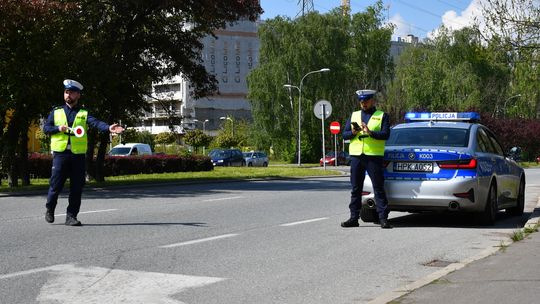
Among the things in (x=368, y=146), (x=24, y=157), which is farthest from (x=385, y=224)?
(x=24, y=157)

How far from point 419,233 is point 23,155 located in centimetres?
1569

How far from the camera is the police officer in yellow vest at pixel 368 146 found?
10.8 m

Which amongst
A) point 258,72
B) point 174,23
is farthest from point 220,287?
point 258,72

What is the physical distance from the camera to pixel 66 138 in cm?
1071

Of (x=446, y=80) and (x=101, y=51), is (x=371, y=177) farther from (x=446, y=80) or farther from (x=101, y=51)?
(x=446, y=80)

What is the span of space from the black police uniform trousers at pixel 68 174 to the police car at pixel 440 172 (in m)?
3.99

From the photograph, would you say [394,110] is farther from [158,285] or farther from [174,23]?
[158,285]

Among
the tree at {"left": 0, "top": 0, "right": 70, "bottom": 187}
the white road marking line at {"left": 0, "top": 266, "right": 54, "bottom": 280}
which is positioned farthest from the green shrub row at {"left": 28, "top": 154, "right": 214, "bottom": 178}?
the white road marking line at {"left": 0, "top": 266, "right": 54, "bottom": 280}

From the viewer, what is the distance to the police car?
35.9ft

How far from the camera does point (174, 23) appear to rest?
26375mm

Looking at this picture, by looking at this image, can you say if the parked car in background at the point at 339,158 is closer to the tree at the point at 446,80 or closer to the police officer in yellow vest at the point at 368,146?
the tree at the point at 446,80

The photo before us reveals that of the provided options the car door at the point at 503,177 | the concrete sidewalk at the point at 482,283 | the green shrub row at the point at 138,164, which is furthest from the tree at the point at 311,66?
the concrete sidewalk at the point at 482,283

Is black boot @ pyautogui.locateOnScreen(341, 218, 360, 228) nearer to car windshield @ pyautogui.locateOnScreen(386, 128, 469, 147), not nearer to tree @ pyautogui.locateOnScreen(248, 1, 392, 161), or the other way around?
car windshield @ pyautogui.locateOnScreen(386, 128, 469, 147)

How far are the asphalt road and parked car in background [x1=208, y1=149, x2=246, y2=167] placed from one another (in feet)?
145
